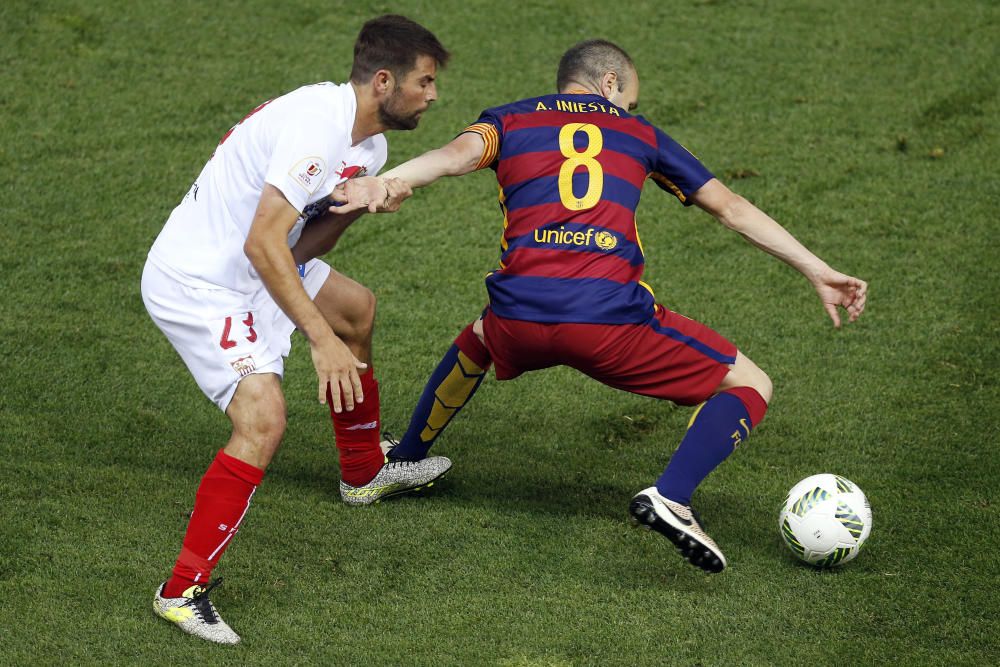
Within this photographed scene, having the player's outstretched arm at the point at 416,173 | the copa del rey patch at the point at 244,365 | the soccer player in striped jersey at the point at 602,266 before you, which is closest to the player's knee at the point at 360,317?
the soccer player in striped jersey at the point at 602,266

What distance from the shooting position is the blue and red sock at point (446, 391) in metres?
4.95

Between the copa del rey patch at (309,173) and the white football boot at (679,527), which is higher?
the copa del rey patch at (309,173)

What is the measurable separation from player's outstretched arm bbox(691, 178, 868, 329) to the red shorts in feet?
1.29

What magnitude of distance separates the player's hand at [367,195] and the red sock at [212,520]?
0.92 meters

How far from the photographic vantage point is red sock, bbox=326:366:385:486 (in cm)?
498

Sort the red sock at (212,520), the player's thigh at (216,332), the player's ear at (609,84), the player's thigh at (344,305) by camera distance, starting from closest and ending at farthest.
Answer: the red sock at (212,520) < the player's thigh at (216,332) < the player's ear at (609,84) < the player's thigh at (344,305)

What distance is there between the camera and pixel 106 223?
24.4 feet

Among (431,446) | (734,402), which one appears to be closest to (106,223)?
(431,446)

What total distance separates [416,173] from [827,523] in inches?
75.6

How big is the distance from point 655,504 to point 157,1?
741 centimetres

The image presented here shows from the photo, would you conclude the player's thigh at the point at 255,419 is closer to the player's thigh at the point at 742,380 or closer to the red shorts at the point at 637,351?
the red shorts at the point at 637,351

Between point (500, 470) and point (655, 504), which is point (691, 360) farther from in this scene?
point (500, 470)

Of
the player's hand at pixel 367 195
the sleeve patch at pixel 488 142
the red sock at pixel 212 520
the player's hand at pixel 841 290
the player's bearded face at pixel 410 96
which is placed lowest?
the red sock at pixel 212 520

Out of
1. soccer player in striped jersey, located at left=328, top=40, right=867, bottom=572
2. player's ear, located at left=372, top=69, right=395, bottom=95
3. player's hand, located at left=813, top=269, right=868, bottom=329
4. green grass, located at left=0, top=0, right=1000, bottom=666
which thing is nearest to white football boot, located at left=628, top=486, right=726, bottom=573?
soccer player in striped jersey, located at left=328, top=40, right=867, bottom=572
